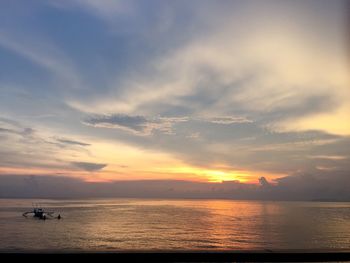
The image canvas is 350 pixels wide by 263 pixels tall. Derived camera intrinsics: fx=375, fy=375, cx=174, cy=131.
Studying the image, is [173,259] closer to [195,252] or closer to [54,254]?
[195,252]

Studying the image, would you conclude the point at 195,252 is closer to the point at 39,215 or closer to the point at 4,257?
the point at 4,257

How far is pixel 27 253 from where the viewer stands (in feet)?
15.8

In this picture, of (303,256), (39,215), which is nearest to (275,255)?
(303,256)

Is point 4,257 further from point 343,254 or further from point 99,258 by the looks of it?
point 343,254

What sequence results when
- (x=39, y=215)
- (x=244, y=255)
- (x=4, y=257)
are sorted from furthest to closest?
(x=39, y=215) → (x=244, y=255) → (x=4, y=257)

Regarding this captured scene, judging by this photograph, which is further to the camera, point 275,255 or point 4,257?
point 275,255

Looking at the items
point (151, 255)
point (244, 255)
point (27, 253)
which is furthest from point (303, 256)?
point (27, 253)

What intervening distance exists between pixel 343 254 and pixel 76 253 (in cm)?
369

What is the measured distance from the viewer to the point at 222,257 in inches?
200

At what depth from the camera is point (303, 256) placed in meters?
5.21

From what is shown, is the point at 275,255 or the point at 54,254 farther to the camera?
the point at 275,255

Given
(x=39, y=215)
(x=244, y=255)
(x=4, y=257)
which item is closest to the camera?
(x=4, y=257)

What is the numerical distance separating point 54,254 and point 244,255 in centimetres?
252

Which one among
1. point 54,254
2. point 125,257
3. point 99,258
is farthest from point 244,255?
point 54,254
